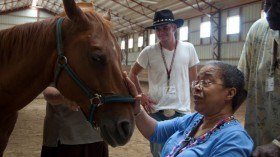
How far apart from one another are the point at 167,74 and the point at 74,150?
1.34 meters

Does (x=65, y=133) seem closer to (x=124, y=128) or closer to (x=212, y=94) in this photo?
(x=124, y=128)

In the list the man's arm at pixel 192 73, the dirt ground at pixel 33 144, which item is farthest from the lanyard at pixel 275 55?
the dirt ground at pixel 33 144

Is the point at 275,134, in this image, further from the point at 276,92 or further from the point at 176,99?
the point at 176,99

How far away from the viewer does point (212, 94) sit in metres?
1.67

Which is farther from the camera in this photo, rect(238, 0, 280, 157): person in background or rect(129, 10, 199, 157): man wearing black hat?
rect(129, 10, 199, 157): man wearing black hat

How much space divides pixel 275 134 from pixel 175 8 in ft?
57.3

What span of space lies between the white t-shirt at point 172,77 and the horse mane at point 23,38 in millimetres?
1579

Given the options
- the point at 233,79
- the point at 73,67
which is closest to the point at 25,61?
the point at 73,67

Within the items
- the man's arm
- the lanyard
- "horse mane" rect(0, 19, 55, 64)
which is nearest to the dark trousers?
"horse mane" rect(0, 19, 55, 64)

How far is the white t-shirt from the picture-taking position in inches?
128

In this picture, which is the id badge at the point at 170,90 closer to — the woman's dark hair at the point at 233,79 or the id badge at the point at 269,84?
the woman's dark hair at the point at 233,79

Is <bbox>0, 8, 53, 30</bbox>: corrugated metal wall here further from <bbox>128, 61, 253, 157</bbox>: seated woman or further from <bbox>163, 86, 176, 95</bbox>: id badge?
<bbox>128, 61, 253, 157</bbox>: seated woman

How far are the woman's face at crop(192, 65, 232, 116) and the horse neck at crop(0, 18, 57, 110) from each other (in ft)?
3.15

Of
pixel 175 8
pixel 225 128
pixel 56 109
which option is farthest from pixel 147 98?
pixel 175 8
